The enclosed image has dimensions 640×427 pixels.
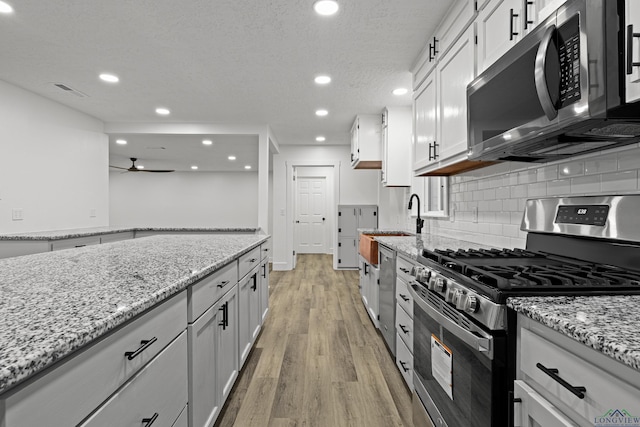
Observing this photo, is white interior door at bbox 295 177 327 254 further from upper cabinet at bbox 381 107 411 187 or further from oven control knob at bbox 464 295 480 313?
oven control knob at bbox 464 295 480 313

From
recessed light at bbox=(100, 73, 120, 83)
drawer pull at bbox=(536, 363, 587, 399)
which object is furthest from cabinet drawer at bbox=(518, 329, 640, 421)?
recessed light at bbox=(100, 73, 120, 83)

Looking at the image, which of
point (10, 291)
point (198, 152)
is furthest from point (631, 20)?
point (198, 152)

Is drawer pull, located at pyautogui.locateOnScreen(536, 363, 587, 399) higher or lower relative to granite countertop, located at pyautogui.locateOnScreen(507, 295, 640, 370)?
lower

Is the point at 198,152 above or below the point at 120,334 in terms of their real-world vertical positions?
above

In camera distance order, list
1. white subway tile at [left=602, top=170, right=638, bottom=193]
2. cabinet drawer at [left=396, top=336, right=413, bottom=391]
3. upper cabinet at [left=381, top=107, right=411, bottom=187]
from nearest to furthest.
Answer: white subway tile at [left=602, top=170, right=638, bottom=193] → cabinet drawer at [left=396, top=336, right=413, bottom=391] → upper cabinet at [left=381, top=107, right=411, bottom=187]

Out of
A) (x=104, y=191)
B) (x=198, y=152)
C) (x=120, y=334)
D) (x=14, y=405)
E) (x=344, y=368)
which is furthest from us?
(x=198, y=152)

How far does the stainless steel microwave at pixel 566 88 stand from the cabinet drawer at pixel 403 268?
798 millimetres

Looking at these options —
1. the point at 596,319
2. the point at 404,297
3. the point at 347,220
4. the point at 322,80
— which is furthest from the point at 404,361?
the point at 347,220

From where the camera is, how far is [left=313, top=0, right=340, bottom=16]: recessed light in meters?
2.01

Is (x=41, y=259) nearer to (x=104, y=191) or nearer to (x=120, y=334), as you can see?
(x=120, y=334)

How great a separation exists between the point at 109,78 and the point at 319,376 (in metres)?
3.30

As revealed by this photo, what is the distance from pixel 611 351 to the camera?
599mm

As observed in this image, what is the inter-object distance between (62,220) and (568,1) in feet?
16.5

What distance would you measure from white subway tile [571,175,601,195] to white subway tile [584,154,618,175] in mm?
25
